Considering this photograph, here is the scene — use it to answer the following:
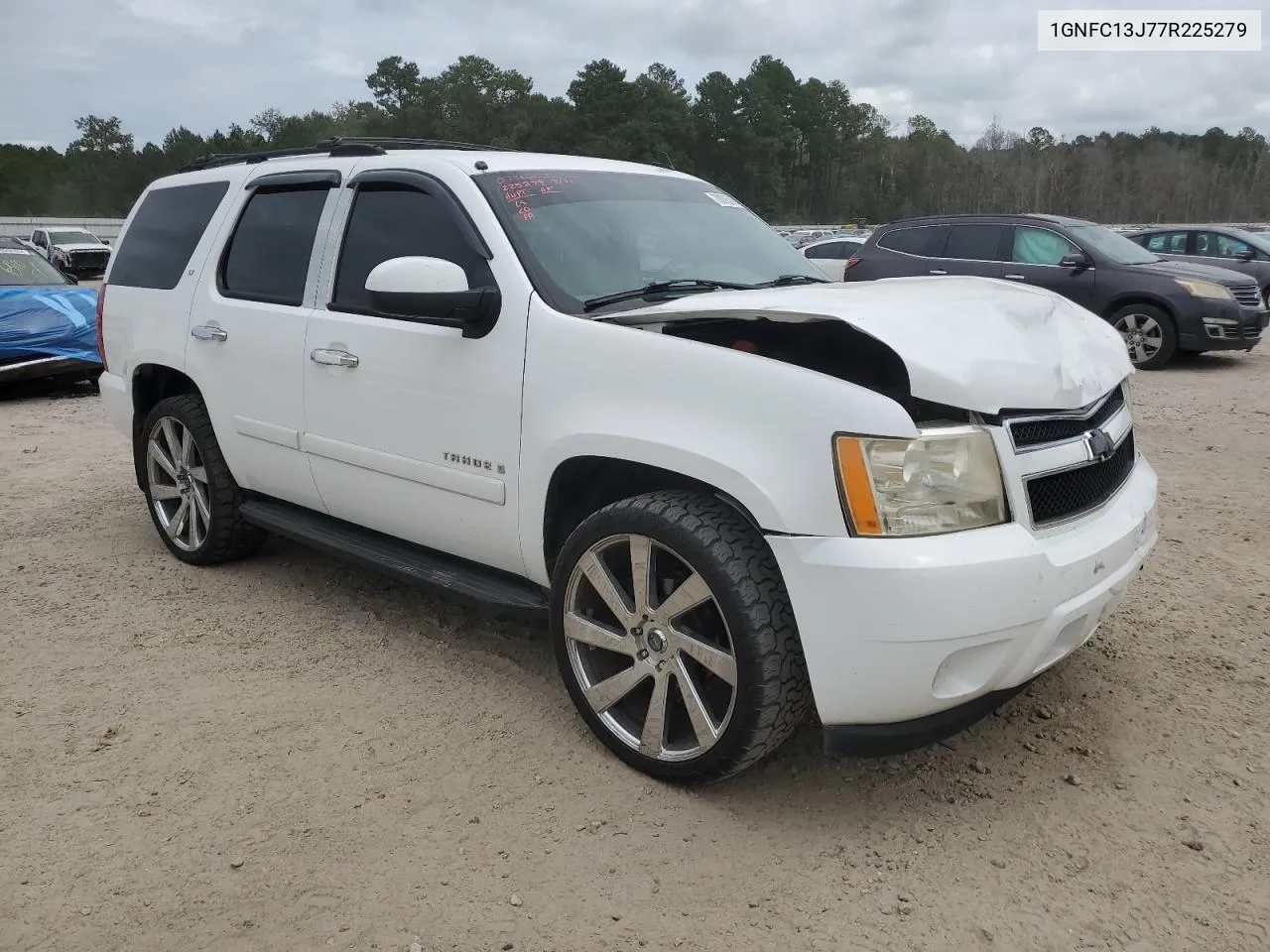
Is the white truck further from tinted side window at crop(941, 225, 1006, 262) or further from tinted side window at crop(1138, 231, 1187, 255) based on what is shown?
tinted side window at crop(1138, 231, 1187, 255)

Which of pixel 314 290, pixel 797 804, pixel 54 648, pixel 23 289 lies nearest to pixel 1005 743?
pixel 797 804

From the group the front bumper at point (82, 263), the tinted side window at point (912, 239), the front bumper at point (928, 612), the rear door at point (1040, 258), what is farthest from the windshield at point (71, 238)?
the front bumper at point (928, 612)

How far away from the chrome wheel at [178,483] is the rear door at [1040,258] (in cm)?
934

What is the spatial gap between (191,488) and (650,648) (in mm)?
2899

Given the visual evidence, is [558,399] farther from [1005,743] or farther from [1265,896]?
[1265,896]

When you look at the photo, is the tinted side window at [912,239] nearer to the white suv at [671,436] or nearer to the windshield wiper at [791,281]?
the white suv at [671,436]

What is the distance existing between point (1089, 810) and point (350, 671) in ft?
8.26

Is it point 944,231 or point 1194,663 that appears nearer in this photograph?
point 1194,663

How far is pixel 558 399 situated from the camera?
2.98m

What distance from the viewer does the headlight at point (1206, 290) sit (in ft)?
35.4

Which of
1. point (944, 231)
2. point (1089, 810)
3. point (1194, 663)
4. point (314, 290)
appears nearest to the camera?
point (1089, 810)

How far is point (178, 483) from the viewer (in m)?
4.85

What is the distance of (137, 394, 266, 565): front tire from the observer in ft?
14.9

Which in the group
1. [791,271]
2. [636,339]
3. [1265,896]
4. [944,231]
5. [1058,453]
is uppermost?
[944,231]
